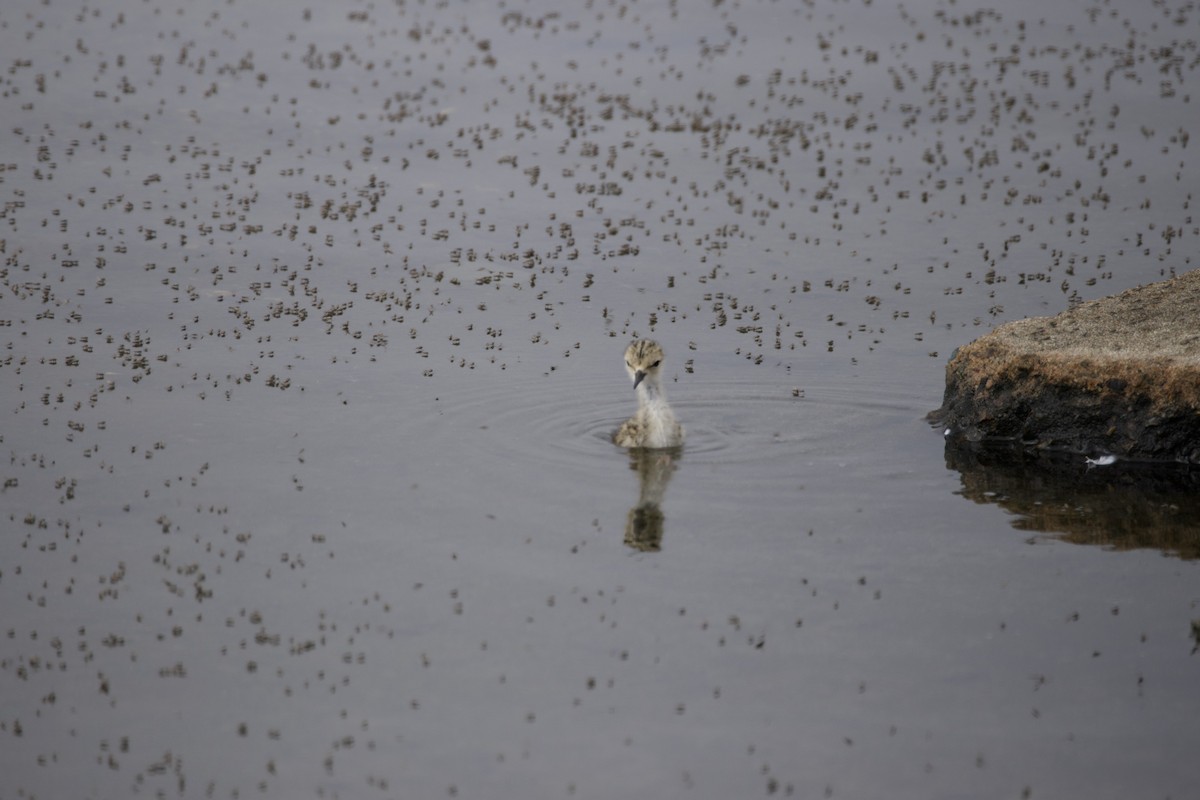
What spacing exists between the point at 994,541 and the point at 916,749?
4.06 meters

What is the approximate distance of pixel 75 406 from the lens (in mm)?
16109

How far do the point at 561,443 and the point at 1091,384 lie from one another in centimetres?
542

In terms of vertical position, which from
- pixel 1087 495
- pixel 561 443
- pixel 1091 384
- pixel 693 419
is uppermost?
pixel 1091 384

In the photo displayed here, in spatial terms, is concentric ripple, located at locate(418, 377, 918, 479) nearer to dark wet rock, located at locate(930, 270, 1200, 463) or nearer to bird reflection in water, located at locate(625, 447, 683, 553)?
bird reflection in water, located at locate(625, 447, 683, 553)

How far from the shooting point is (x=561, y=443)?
1550 centimetres

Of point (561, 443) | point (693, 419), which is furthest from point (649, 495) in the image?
point (693, 419)

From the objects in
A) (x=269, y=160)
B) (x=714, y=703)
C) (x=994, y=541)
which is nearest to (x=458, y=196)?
(x=269, y=160)

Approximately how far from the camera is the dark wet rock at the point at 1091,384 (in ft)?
50.2

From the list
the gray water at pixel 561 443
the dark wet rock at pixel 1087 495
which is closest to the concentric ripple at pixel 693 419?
the gray water at pixel 561 443

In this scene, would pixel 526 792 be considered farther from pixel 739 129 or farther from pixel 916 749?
pixel 739 129

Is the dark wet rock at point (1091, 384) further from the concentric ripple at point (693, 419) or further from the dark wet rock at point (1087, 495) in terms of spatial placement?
the concentric ripple at point (693, 419)

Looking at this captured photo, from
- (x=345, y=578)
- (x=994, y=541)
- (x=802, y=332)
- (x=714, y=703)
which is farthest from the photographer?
(x=802, y=332)

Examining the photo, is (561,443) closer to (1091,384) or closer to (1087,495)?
(1087,495)

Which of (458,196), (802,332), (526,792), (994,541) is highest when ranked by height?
(458,196)
